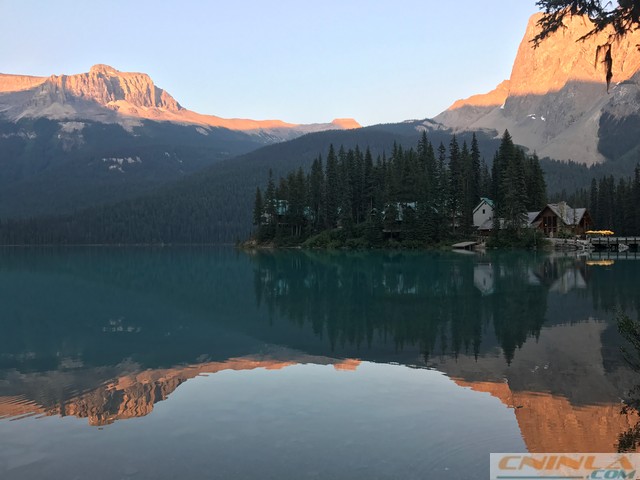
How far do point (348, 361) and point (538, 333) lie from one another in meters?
9.37

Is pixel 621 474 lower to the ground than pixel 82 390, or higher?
higher

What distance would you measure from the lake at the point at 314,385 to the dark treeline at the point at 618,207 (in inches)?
3381

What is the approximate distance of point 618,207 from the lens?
120500mm

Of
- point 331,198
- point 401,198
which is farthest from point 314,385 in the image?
point 331,198

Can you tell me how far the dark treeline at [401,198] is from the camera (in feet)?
350

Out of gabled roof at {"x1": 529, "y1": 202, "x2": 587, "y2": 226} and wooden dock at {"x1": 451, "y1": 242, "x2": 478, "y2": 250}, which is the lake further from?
gabled roof at {"x1": 529, "y1": 202, "x2": 587, "y2": 226}

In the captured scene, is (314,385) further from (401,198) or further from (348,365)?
(401,198)

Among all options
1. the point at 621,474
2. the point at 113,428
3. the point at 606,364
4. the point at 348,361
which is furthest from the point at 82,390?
the point at 606,364

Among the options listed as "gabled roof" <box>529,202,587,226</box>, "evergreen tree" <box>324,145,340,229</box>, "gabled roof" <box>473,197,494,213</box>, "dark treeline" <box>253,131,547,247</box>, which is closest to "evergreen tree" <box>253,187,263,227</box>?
"dark treeline" <box>253,131,547,247</box>

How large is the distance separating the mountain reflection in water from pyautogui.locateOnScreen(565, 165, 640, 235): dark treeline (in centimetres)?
7250

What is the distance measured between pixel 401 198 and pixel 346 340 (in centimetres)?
8986

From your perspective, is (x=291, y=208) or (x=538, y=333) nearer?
(x=538, y=333)

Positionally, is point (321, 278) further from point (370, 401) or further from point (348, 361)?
point (370, 401)

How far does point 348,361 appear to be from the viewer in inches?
809
